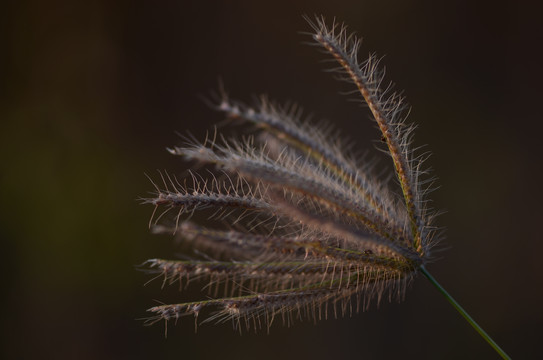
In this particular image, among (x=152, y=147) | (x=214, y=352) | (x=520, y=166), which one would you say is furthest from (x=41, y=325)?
(x=520, y=166)

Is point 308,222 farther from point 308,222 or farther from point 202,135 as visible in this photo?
point 202,135

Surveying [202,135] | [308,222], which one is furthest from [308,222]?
[202,135]

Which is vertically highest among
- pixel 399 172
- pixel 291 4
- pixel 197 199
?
pixel 291 4

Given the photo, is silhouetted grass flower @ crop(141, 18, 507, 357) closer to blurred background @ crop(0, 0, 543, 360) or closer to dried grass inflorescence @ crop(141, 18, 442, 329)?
dried grass inflorescence @ crop(141, 18, 442, 329)

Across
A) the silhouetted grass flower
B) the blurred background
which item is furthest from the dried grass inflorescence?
the blurred background

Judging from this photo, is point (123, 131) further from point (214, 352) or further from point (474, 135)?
point (474, 135)

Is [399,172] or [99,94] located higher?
[99,94]

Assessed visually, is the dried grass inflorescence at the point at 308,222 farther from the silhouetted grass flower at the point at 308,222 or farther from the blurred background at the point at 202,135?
the blurred background at the point at 202,135
